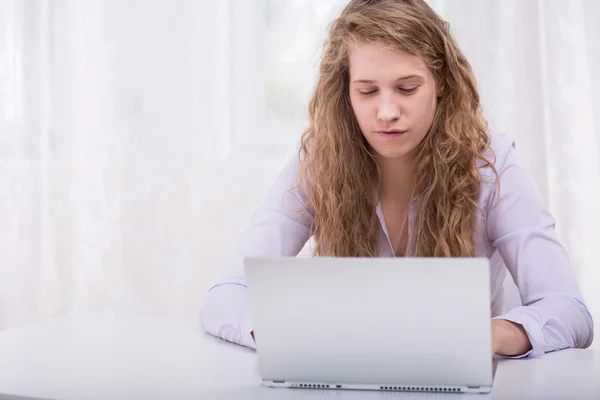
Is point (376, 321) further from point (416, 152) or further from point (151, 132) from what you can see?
point (151, 132)

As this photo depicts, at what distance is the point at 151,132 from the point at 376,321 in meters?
1.86

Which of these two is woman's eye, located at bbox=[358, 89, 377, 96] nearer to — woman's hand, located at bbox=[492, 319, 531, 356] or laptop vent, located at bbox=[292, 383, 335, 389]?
woman's hand, located at bbox=[492, 319, 531, 356]

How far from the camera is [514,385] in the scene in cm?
102

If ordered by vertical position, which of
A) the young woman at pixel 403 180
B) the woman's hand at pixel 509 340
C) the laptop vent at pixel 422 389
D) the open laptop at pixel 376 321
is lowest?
the laptop vent at pixel 422 389

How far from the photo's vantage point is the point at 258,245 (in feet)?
5.59

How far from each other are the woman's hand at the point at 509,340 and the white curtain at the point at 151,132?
45.5 inches

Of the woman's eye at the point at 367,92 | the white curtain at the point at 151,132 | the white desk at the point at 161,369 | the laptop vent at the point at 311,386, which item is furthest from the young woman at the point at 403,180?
the white curtain at the point at 151,132

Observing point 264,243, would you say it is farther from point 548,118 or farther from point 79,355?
point 548,118

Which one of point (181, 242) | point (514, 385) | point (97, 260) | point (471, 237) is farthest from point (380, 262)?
point (97, 260)

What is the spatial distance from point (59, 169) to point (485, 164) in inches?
67.3

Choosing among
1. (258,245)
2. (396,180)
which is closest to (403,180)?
(396,180)

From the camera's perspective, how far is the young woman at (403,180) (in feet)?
5.04

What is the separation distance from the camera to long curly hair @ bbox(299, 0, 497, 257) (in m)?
1.63

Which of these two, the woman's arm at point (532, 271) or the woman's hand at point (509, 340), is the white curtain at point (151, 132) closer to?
the woman's arm at point (532, 271)
